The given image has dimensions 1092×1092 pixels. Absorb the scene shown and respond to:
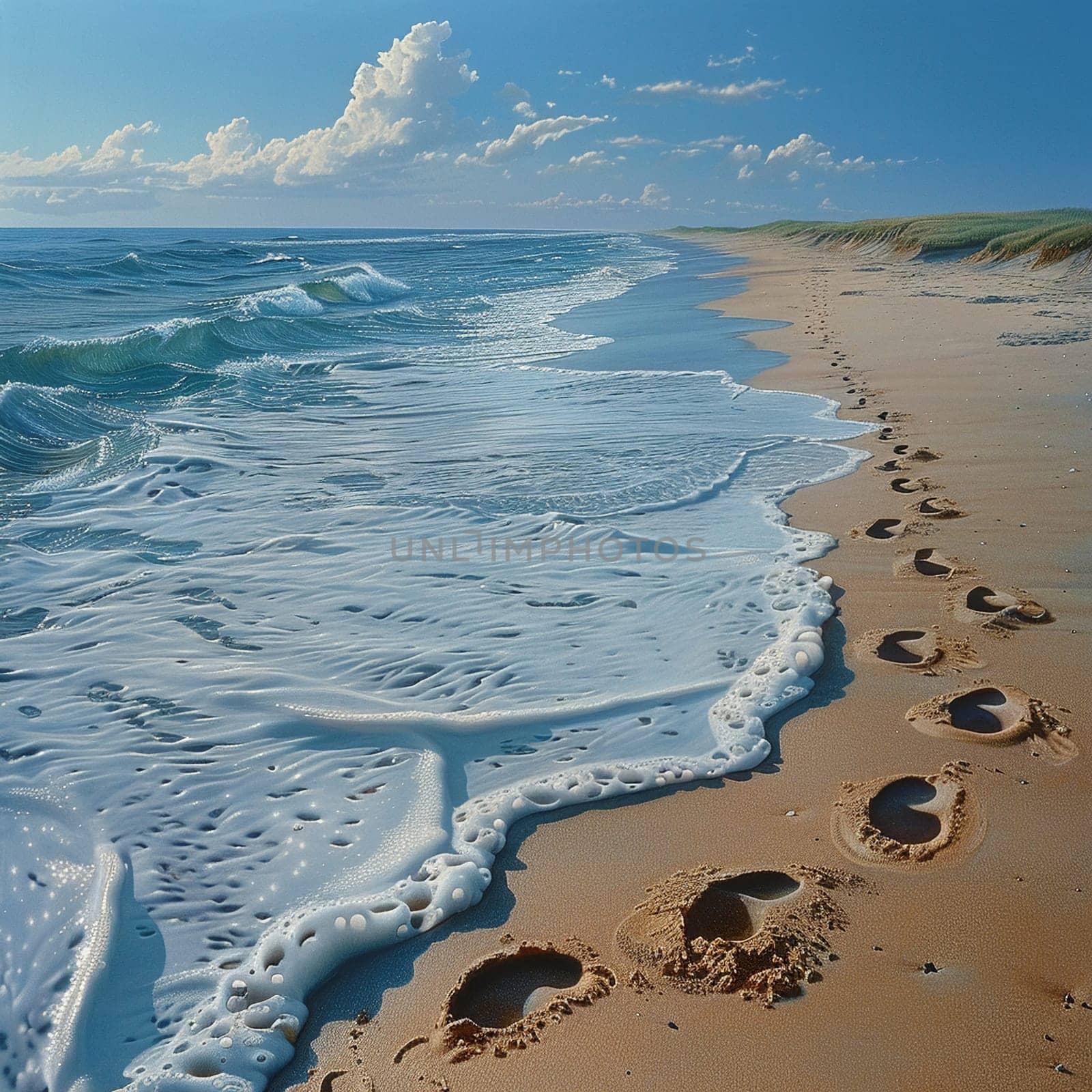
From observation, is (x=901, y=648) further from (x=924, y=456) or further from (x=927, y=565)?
(x=924, y=456)

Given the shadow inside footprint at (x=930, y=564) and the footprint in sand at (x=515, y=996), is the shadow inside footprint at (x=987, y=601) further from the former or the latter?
the footprint in sand at (x=515, y=996)

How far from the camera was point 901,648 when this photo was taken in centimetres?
346

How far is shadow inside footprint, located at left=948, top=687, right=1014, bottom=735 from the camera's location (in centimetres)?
290

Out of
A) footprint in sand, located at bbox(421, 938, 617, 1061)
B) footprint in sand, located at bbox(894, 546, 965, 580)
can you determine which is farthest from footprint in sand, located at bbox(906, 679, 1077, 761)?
footprint in sand, located at bbox(421, 938, 617, 1061)

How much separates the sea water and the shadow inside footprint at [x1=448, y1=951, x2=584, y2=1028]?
239 millimetres

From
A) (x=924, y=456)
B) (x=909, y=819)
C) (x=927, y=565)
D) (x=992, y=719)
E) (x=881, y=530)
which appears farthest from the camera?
(x=924, y=456)

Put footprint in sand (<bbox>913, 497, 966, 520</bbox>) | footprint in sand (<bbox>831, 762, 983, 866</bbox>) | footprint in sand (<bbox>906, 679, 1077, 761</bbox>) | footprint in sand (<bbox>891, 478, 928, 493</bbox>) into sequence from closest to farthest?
footprint in sand (<bbox>831, 762, 983, 866</bbox>) → footprint in sand (<bbox>906, 679, 1077, 761</bbox>) → footprint in sand (<bbox>913, 497, 966, 520</bbox>) → footprint in sand (<bbox>891, 478, 928, 493</bbox>)

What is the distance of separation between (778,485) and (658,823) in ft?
11.3

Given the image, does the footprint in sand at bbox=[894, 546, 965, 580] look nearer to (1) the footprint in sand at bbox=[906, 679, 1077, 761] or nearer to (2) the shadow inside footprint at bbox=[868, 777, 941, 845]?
(1) the footprint in sand at bbox=[906, 679, 1077, 761]

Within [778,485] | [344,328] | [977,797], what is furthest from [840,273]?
[977,797]

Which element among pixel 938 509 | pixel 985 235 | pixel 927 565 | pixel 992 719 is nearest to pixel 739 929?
pixel 992 719

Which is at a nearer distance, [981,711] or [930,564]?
[981,711]

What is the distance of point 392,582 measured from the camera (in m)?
4.34

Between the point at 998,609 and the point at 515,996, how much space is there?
269 cm
